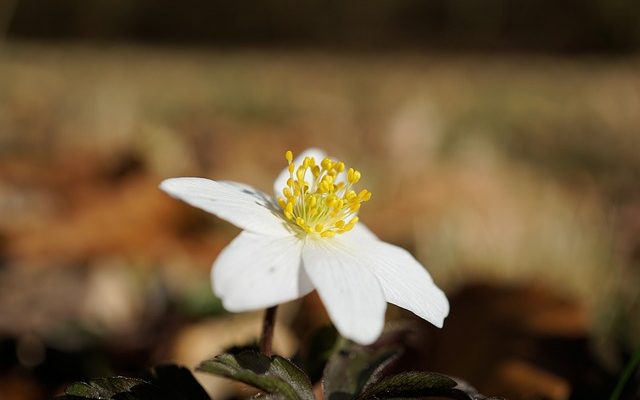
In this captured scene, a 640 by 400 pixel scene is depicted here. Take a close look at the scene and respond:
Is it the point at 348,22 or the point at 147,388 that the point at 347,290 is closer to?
the point at 147,388

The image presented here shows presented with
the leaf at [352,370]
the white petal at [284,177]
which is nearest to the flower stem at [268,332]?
the leaf at [352,370]

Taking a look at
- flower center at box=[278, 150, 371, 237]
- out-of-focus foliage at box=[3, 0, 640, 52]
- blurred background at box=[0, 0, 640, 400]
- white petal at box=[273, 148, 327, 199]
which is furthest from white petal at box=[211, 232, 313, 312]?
out-of-focus foliage at box=[3, 0, 640, 52]

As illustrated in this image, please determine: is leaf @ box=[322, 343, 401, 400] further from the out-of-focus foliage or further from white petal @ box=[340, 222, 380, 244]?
the out-of-focus foliage

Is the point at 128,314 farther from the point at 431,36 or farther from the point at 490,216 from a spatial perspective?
the point at 431,36

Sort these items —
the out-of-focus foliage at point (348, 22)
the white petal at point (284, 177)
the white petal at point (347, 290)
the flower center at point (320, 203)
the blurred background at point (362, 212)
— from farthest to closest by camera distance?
the out-of-focus foliage at point (348, 22) < the blurred background at point (362, 212) < the white petal at point (284, 177) < the flower center at point (320, 203) < the white petal at point (347, 290)

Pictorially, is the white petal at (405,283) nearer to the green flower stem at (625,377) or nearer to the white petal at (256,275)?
the white petal at (256,275)
